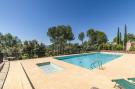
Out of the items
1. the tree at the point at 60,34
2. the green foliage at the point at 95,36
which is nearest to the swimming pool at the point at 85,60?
the tree at the point at 60,34

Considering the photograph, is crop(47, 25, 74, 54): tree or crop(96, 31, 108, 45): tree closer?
crop(47, 25, 74, 54): tree

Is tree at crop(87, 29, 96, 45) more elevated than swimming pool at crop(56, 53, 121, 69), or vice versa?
tree at crop(87, 29, 96, 45)

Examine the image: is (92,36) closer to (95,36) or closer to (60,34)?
(95,36)

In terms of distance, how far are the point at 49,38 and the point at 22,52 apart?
1303 centimetres

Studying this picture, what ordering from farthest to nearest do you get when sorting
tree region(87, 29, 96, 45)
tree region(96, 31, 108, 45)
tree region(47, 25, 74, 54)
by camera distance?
tree region(87, 29, 96, 45), tree region(96, 31, 108, 45), tree region(47, 25, 74, 54)

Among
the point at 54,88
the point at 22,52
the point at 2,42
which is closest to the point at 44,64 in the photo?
the point at 22,52

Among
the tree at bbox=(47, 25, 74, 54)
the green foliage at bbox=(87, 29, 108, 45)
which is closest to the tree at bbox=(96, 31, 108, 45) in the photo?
the green foliage at bbox=(87, 29, 108, 45)

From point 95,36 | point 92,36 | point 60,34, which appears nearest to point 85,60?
point 60,34

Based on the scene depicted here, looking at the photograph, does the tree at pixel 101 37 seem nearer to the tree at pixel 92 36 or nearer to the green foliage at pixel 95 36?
the green foliage at pixel 95 36

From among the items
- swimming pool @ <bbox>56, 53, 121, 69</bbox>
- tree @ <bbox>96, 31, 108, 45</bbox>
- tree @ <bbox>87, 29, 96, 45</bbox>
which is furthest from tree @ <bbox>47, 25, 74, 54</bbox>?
tree @ <bbox>96, 31, 108, 45</bbox>

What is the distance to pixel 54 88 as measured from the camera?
18.5 feet

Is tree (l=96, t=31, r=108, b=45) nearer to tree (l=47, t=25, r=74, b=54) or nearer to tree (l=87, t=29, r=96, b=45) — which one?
tree (l=87, t=29, r=96, b=45)

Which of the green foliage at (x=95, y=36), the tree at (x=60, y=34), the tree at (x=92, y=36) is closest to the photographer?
the tree at (x=60, y=34)

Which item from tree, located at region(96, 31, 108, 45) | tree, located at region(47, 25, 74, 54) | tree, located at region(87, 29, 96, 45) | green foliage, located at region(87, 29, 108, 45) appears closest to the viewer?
tree, located at region(47, 25, 74, 54)
